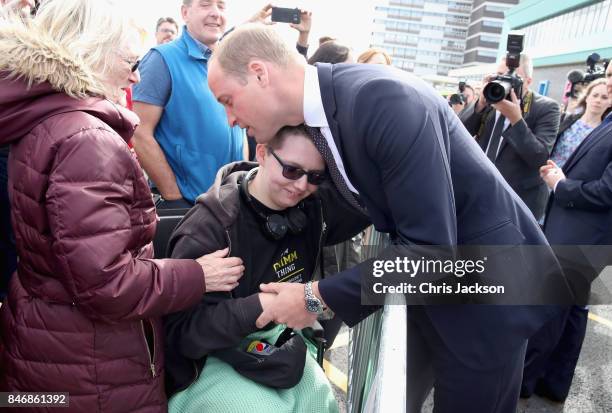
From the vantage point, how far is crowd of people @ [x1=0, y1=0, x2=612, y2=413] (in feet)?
4.31

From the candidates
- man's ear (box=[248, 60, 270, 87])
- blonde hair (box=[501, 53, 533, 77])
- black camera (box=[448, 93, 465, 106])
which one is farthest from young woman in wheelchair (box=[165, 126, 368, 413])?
black camera (box=[448, 93, 465, 106])

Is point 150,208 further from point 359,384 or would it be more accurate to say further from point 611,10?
point 611,10

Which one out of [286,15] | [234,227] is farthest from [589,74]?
[234,227]

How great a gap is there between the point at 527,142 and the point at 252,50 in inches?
107

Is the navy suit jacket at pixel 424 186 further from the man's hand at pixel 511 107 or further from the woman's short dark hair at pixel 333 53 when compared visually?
the woman's short dark hair at pixel 333 53

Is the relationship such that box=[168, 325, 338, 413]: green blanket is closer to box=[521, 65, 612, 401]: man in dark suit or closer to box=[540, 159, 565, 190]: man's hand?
box=[521, 65, 612, 401]: man in dark suit

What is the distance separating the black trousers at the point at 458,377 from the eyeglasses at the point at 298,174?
24.8 inches

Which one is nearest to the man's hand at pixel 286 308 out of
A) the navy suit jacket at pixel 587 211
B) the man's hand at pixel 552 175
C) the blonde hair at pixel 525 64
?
the navy suit jacket at pixel 587 211

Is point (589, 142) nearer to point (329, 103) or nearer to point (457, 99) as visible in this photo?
point (329, 103)

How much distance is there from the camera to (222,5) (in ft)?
10.4

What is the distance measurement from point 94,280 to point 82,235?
134 mm

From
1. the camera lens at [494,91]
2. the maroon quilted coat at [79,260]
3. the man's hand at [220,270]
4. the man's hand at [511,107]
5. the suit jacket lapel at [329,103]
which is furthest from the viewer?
the man's hand at [511,107]

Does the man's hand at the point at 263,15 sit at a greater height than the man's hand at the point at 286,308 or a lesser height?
greater

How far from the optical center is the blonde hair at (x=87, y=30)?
1.41m
